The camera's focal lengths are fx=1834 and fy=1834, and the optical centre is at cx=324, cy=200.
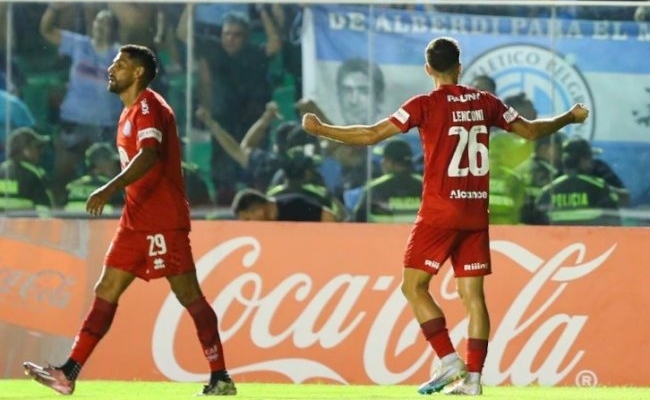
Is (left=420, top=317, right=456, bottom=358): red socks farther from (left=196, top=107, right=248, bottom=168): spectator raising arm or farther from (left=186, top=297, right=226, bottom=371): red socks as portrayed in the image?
(left=196, top=107, right=248, bottom=168): spectator raising arm

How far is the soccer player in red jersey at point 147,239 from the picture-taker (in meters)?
9.96

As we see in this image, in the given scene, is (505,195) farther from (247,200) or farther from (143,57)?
(143,57)

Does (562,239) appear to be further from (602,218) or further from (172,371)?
(172,371)

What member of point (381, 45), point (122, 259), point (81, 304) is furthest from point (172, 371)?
point (381, 45)

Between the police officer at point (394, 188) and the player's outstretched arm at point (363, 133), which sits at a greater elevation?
the player's outstretched arm at point (363, 133)

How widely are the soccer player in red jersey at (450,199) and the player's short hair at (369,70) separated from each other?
4427 millimetres

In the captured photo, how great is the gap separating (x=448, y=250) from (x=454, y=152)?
21.0 inches

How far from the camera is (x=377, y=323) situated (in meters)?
12.5

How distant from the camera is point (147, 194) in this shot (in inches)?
395

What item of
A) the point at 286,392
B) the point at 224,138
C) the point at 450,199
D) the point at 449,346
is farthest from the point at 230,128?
the point at 449,346

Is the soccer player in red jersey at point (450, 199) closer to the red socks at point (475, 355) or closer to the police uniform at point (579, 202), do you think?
the red socks at point (475, 355)

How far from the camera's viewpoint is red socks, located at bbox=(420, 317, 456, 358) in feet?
32.5

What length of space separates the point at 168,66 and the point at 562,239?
3747mm

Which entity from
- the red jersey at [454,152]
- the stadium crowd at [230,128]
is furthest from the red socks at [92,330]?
the stadium crowd at [230,128]
